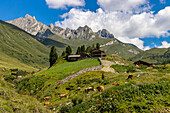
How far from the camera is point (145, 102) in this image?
36.6ft

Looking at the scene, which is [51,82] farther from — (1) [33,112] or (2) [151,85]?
(2) [151,85]

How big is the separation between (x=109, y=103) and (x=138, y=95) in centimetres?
346

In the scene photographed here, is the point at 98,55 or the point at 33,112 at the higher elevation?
the point at 98,55

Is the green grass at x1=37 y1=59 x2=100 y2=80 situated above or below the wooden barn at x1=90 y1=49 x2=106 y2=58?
below

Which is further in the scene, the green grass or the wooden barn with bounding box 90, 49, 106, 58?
the wooden barn with bounding box 90, 49, 106, 58

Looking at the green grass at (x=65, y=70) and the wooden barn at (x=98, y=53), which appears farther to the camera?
the wooden barn at (x=98, y=53)

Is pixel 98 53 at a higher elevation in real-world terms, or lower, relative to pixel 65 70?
higher

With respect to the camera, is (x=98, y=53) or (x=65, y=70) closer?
(x=65, y=70)

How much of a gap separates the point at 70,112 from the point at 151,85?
11451 mm

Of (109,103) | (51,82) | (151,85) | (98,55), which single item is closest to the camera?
(109,103)

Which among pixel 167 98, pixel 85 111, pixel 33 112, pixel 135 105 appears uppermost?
pixel 167 98

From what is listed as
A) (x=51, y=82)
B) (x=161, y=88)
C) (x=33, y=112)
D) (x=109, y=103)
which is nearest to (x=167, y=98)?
(x=161, y=88)

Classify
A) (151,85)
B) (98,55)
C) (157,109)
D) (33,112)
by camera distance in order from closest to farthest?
(157,109) < (33,112) < (151,85) < (98,55)

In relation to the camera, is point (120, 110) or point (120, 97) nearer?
point (120, 110)
